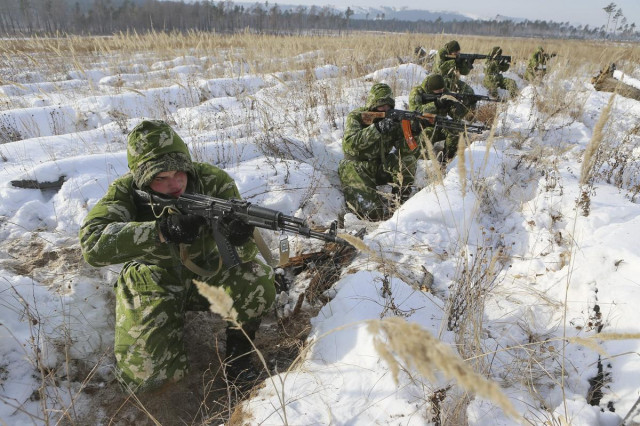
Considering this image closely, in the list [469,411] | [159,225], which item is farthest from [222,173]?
[469,411]

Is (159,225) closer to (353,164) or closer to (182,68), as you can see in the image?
(353,164)

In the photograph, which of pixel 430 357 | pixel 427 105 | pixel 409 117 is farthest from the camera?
pixel 427 105

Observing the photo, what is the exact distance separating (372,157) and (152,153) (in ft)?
8.57

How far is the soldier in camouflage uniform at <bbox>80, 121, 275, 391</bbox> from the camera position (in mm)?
1864

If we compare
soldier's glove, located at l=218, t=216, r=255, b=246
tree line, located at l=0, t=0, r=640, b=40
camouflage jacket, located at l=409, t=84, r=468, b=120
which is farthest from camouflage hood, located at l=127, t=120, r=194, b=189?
tree line, located at l=0, t=0, r=640, b=40

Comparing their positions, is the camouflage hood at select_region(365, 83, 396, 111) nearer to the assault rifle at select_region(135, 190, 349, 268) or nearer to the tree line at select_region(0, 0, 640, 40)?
the assault rifle at select_region(135, 190, 349, 268)

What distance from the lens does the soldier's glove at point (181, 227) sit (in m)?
1.81

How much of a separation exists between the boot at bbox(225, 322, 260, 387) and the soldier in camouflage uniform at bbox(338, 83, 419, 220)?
1.96 metres

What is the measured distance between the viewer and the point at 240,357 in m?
2.00

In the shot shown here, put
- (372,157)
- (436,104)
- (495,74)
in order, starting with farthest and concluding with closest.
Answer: (495,74) → (436,104) → (372,157)

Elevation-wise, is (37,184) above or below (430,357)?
below

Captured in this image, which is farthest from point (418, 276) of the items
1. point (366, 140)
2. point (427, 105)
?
point (427, 105)

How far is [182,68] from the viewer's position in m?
9.27

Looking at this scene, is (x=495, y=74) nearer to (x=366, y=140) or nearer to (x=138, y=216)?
(x=366, y=140)
